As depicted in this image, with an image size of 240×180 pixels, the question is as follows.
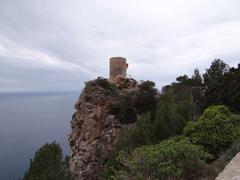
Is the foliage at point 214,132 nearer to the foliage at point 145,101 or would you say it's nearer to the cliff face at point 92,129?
the cliff face at point 92,129

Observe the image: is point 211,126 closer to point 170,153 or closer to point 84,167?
point 170,153

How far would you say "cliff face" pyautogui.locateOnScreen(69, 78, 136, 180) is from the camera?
22672 mm

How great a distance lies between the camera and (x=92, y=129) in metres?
23.9

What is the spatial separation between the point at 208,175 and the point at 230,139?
12.4 ft

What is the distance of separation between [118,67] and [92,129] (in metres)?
8.51

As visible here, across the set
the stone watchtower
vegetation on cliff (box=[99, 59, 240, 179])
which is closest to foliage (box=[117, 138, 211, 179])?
vegetation on cliff (box=[99, 59, 240, 179])

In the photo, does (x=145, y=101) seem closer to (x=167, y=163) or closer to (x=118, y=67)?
(x=118, y=67)

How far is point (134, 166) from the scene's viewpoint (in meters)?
8.91

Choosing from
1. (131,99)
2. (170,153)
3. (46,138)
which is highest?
(131,99)

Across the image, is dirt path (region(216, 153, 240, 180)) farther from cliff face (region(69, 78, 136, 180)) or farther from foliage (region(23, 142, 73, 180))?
cliff face (region(69, 78, 136, 180))

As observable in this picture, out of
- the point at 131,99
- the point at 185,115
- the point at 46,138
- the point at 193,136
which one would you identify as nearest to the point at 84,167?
the point at 131,99

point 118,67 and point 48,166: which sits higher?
point 118,67

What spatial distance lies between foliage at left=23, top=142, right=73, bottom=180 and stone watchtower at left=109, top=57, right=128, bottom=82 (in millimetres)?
16448

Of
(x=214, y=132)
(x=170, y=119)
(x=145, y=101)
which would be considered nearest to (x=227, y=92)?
(x=145, y=101)
